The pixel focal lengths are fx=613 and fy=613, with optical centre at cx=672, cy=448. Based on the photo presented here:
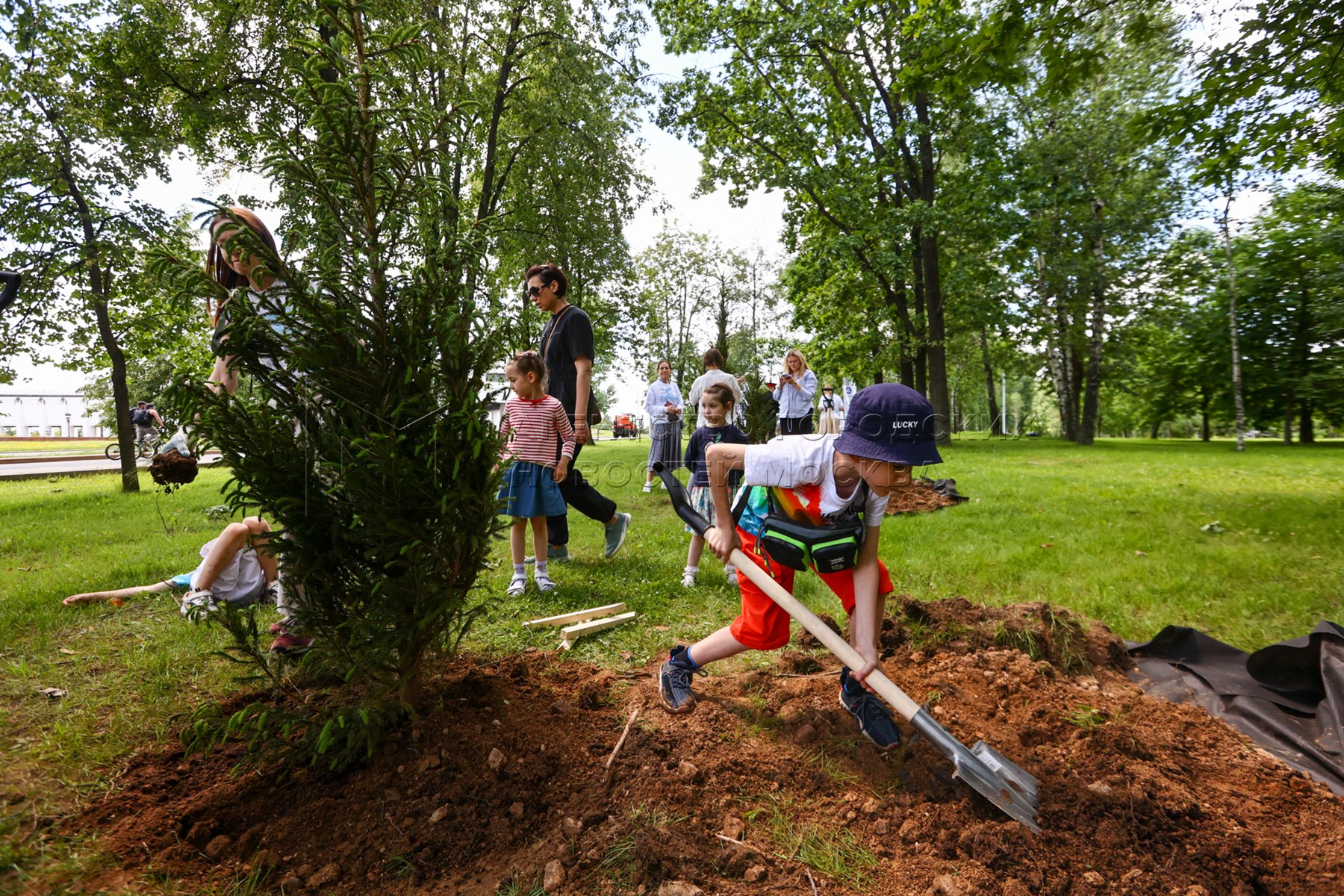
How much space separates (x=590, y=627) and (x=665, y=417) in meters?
6.17

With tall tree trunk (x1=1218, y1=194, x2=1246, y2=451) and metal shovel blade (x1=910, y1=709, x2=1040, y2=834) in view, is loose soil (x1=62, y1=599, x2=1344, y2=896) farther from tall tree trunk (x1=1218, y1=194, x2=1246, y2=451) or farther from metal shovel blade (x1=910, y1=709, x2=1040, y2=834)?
tall tree trunk (x1=1218, y1=194, x2=1246, y2=451)

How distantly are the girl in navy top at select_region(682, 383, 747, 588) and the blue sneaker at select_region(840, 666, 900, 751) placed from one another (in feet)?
7.77

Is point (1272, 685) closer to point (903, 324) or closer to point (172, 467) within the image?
point (172, 467)

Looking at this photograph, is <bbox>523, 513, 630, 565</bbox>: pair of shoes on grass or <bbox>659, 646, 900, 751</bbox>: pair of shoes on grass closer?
<bbox>659, 646, 900, 751</bbox>: pair of shoes on grass

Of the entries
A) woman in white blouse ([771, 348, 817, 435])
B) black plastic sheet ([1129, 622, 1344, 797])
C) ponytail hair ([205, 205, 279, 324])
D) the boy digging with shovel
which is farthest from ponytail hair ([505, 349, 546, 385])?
woman in white blouse ([771, 348, 817, 435])

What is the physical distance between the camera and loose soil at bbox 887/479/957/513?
8609 mm

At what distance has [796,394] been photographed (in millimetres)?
10844

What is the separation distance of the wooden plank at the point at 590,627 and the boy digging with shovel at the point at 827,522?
42.6 inches

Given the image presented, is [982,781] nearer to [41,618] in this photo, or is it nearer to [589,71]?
[41,618]

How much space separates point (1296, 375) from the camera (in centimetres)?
2456

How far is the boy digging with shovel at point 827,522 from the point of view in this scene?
2605 millimetres

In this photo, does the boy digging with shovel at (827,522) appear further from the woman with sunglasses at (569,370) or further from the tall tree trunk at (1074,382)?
the tall tree trunk at (1074,382)

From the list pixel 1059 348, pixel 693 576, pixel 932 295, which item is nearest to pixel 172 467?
pixel 693 576

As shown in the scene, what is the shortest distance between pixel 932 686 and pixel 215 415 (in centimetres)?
360
